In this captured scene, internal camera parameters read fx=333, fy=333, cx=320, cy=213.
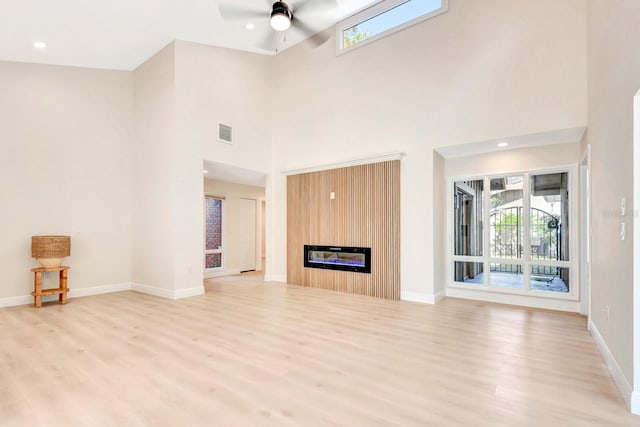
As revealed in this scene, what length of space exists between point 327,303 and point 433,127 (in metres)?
3.34

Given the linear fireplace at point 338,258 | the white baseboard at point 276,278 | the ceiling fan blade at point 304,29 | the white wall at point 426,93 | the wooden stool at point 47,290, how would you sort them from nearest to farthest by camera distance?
the ceiling fan blade at point 304,29
the white wall at point 426,93
the wooden stool at point 47,290
the linear fireplace at point 338,258
the white baseboard at point 276,278

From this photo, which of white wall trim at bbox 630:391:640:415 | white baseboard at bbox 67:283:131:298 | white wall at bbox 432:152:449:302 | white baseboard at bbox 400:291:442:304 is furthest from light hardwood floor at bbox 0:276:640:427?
white baseboard at bbox 67:283:131:298

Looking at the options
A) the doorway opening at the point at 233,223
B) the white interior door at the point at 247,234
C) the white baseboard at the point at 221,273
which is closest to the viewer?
the white baseboard at the point at 221,273

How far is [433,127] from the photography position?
213 inches

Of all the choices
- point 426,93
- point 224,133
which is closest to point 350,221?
point 426,93

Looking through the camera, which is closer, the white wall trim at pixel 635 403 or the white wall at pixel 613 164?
the white wall trim at pixel 635 403

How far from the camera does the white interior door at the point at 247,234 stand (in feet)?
30.3

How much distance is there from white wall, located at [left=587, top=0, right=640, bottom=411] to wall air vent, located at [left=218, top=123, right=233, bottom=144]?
5.73 metres

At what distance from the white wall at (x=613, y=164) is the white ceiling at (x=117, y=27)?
2435mm

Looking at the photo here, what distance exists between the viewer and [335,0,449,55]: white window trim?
5.47 metres

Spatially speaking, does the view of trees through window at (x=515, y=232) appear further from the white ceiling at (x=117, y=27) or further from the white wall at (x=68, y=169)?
the white wall at (x=68, y=169)

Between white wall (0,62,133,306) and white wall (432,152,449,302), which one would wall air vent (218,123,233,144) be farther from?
white wall (432,152,449,302)

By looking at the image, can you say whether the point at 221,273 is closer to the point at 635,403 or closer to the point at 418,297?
the point at 418,297

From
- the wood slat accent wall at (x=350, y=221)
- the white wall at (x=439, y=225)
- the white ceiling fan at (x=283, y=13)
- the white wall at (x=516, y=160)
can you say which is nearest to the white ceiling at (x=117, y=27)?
the white ceiling fan at (x=283, y=13)
